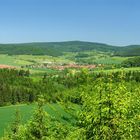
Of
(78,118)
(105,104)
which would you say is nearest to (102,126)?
(105,104)

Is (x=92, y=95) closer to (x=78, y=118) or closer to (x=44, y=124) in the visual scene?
(x=78, y=118)

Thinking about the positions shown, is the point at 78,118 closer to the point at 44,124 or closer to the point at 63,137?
the point at 63,137

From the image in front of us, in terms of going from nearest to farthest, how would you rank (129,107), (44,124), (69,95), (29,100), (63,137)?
(129,107) → (69,95) → (63,137) → (44,124) → (29,100)

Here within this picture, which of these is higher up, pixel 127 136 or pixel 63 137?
pixel 127 136

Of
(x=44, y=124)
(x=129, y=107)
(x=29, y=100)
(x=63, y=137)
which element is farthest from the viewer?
(x=29, y=100)

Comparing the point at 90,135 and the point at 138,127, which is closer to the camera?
the point at 90,135

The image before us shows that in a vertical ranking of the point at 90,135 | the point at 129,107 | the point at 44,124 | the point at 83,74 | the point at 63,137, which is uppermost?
the point at 83,74

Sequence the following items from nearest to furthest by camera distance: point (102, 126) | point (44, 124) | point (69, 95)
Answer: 1. point (102, 126)
2. point (69, 95)
3. point (44, 124)

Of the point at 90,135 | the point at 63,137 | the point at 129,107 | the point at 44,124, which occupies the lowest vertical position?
the point at 44,124

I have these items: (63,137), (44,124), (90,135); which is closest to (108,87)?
(90,135)
